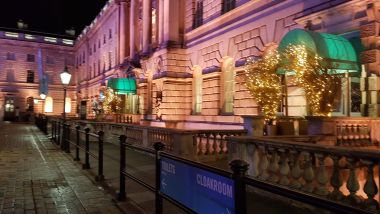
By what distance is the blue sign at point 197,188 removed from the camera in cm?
358

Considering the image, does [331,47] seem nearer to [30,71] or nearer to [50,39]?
[30,71]

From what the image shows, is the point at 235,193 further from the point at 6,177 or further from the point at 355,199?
the point at 6,177

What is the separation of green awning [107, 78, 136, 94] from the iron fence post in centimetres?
3116

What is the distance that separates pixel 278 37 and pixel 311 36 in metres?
5.51

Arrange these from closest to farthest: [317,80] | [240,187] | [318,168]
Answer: [240,187]
[318,168]
[317,80]

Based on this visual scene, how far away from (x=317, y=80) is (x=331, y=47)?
1.69 metres

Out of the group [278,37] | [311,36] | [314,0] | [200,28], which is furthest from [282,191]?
[200,28]

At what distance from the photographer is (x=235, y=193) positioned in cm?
340

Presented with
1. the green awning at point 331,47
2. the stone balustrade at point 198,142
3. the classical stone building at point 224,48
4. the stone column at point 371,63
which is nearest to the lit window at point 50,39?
the classical stone building at point 224,48

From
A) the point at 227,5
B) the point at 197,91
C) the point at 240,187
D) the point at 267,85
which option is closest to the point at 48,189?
the point at 240,187

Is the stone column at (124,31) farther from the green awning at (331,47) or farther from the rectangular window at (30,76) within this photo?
the rectangular window at (30,76)

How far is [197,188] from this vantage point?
4227 millimetres

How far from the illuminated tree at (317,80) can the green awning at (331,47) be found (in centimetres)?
29

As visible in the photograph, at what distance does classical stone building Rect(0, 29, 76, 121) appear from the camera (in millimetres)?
65500
